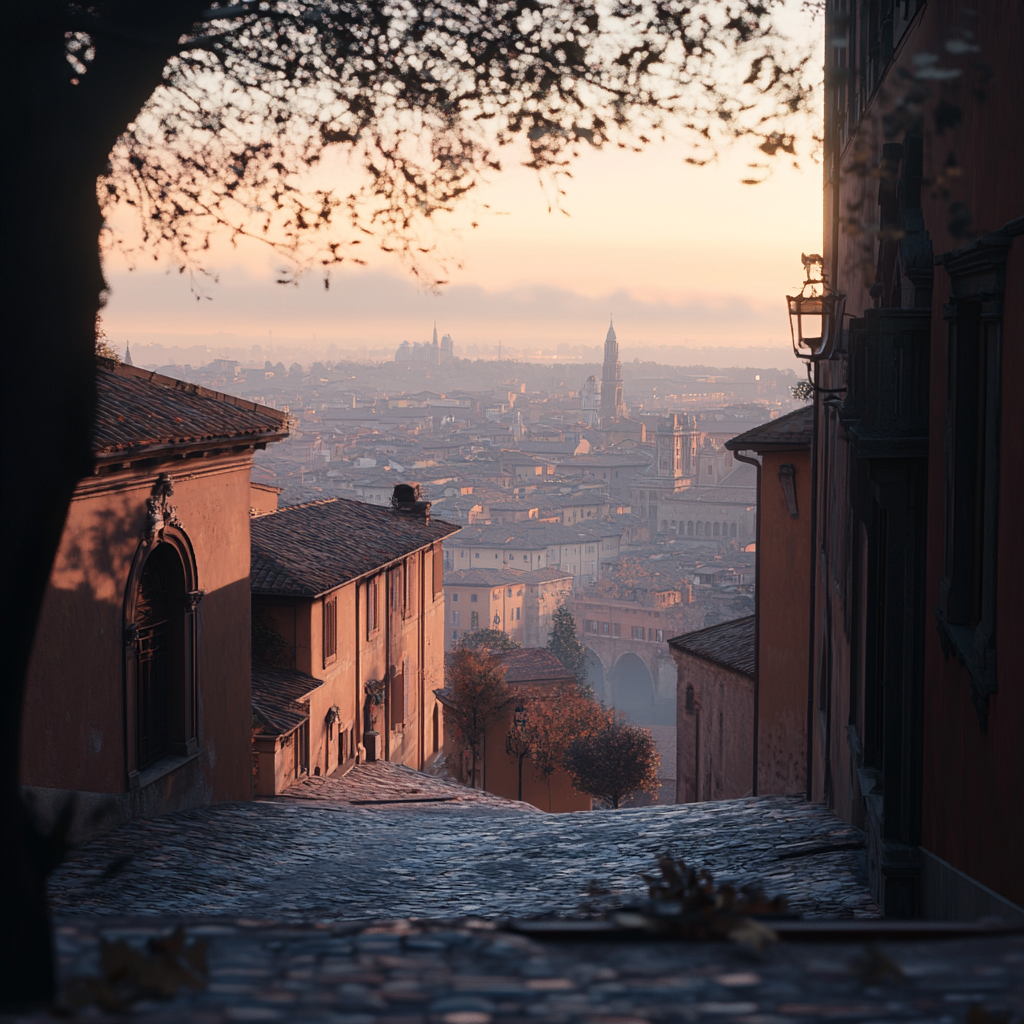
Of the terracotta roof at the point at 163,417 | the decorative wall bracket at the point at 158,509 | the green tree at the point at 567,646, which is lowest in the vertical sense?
the green tree at the point at 567,646

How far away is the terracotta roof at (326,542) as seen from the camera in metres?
21.3

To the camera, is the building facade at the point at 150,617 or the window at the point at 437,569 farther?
the window at the point at 437,569

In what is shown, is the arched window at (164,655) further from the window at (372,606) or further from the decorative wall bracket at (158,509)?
the window at (372,606)

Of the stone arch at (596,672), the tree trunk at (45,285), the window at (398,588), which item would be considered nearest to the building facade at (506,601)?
the stone arch at (596,672)

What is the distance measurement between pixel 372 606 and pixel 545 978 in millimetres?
22704

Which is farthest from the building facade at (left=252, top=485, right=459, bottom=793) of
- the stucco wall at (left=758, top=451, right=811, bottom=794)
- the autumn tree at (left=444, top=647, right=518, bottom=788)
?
the stucco wall at (left=758, top=451, right=811, bottom=794)

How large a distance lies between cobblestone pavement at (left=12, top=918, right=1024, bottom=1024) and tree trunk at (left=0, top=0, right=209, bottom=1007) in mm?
656

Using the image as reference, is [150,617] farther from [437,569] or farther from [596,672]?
[596,672]

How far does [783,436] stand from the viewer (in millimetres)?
16234

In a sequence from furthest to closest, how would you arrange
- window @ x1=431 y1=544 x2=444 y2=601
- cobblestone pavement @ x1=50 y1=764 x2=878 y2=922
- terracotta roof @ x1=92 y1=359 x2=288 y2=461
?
window @ x1=431 y1=544 x2=444 y2=601
terracotta roof @ x1=92 y1=359 x2=288 y2=461
cobblestone pavement @ x1=50 y1=764 x2=878 y2=922

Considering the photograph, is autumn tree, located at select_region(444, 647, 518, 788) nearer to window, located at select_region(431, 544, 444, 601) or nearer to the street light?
window, located at select_region(431, 544, 444, 601)

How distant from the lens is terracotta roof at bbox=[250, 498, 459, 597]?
70.0 ft

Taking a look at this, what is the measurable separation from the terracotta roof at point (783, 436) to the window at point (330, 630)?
352 inches

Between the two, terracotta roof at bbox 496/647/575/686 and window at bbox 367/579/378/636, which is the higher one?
window at bbox 367/579/378/636
